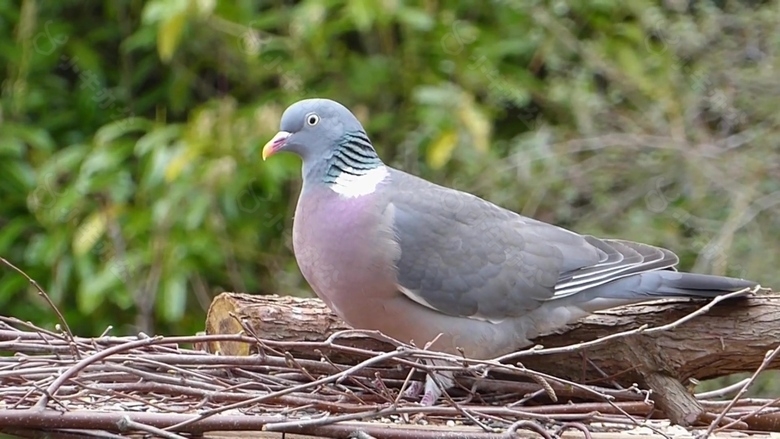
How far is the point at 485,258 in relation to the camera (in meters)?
1.89

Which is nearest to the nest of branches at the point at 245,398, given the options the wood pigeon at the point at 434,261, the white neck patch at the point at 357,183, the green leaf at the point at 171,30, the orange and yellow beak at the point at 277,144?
the wood pigeon at the point at 434,261

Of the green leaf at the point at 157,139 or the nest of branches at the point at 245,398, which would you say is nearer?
the nest of branches at the point at 245,398

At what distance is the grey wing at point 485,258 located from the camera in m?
1.83

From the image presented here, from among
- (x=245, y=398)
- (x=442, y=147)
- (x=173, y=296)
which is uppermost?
(x=442, y=147)

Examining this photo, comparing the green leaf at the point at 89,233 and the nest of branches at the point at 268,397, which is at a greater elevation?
the nest of branches at the point at 268,397

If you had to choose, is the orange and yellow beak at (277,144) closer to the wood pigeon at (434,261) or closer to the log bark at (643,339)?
the wood pigeon at (434,261)

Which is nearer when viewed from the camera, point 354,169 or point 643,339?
point 643,339

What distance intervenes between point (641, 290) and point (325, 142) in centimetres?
64

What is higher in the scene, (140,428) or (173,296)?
(140,428)

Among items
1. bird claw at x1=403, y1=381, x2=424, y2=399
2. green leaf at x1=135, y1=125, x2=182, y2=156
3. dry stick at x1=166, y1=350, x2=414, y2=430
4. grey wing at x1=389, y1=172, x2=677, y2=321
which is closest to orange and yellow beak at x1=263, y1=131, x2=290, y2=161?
grey wing at x1=389, y1=172, x2=677, y2=321

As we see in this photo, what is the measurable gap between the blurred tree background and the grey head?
3.06 ft

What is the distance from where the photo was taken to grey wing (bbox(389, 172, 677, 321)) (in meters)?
1.83

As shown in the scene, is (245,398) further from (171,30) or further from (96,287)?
(171,30)

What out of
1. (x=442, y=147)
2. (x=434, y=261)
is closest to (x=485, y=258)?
(x=434, y=261)
